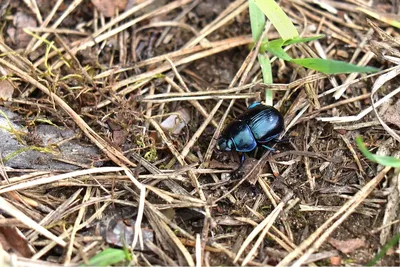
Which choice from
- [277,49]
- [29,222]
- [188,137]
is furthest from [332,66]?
[29,222]

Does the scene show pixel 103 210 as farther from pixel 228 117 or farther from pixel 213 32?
pixel 213 32

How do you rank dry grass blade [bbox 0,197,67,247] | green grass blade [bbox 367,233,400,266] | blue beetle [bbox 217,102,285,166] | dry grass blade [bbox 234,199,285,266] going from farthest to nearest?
1. blue beetle [bbox 217,102,285,166]
2. dry grass blade [bbox 234,199,285,266]
3. dry grass blade [bbox 0,197,67,247]
4. green grass blade [bbox 367,233,400,266]

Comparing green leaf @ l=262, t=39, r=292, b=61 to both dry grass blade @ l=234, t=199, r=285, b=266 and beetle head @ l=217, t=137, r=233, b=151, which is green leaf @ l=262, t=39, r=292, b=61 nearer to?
beetle head @ l=217, t=137, r=233, b=151

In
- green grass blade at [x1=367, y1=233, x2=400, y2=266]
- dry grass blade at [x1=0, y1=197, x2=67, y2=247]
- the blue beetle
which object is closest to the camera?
green grass blade at [x1=367, y1=233, x2=400, y2=266]

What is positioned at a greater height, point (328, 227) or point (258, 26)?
point (258, 26)

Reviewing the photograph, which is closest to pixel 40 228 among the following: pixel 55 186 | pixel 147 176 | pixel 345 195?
pixel 55 186

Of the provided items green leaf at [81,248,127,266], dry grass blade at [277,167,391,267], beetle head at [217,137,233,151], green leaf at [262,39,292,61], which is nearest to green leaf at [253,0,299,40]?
green leaf at [262,39,292,61]

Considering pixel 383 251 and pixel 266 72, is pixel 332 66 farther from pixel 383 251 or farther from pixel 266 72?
pixel 383 251
